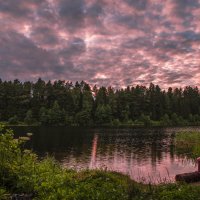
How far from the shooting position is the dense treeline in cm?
14600

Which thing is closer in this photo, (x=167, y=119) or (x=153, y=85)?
(x=167, y=119)

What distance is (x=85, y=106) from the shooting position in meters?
150

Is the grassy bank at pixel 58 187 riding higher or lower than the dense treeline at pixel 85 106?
lower

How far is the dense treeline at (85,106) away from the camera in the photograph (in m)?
146

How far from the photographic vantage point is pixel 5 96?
5994 inches

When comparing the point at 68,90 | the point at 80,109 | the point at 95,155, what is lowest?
the point at 95,155

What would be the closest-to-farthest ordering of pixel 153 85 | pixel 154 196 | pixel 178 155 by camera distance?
pixel 154 196, pixel 178 155, pixel 153 85

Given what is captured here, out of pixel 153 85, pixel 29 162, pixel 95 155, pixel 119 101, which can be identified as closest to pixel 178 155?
pixel 95 155

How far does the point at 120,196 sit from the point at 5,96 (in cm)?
14715

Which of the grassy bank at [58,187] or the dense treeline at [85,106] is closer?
the grassy bank at [58,187]

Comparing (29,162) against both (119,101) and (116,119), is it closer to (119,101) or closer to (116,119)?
(116,119)

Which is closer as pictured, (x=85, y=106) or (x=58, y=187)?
(x=58, y=187)

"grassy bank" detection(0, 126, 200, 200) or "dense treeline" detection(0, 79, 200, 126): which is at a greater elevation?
"dense treeline" detection(0, 79, 200, 126)

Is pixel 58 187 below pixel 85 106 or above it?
below
